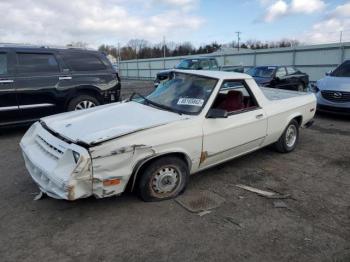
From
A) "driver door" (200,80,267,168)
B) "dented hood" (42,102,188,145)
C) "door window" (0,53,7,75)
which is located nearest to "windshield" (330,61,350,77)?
"driver door" (200,80,267,168)

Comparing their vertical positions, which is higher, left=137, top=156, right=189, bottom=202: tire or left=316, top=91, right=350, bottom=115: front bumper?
left=316, top=91, right=350, bottom=115: front bumper

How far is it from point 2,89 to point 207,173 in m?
4.56

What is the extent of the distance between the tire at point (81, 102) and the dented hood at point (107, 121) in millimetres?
3025

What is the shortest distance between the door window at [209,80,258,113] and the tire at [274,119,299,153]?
110 centimetres

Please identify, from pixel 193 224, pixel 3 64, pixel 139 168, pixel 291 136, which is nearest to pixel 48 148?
pixel 139 168

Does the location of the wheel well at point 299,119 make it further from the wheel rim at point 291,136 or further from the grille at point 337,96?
the grille at point 337,96

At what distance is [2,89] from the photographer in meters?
6.69

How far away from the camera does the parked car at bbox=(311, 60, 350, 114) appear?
29.1 feet

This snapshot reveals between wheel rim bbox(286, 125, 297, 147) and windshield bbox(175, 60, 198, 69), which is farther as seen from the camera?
windshield bbox(175, 60, 198, 69)

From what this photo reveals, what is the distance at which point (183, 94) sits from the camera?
4656 millimetres

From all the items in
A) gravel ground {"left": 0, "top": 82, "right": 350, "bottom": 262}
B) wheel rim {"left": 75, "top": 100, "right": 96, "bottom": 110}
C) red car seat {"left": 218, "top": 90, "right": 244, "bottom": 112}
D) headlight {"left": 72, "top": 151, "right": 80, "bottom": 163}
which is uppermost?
red car seat {"left": 218, "top": 90, "right": 244, "bottom": 112}

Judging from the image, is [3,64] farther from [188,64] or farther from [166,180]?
[188,64]

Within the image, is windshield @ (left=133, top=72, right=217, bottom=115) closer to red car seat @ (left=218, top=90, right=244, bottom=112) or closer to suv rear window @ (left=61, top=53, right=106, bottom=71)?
red car seat @ (left=218, top=90, right=244, bottom=112)

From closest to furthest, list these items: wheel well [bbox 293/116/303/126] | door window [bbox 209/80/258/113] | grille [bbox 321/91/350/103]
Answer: door window [bbox 209/80/258/113] → wheel well [bbox 293/116/303/126] → grille [bbox 321/91/350/103]
